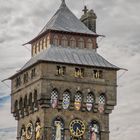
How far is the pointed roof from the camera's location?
10421 centimetres

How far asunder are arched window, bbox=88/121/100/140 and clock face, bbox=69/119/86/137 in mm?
902

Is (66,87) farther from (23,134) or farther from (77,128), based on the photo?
(23,134)

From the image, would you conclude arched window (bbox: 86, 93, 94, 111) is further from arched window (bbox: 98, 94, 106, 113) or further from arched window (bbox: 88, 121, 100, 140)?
arched window (bbox: 88, 121, 100, 140)

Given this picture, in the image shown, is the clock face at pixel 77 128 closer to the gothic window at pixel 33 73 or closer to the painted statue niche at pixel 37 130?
the painted statue niche at pixel 37 130

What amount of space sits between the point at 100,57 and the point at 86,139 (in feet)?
29.3

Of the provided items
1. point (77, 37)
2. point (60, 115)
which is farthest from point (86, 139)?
point (77, 37)

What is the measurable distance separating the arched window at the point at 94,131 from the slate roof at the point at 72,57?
593 cm

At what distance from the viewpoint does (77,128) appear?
102 m

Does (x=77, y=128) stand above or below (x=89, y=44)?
below

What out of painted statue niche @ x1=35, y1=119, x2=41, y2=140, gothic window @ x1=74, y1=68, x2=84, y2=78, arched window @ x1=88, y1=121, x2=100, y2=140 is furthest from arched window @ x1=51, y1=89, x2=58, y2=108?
arched window @ x1=88, y1=121, x2=100, y2=140

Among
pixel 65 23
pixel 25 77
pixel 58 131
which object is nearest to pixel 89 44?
pixel 65 23

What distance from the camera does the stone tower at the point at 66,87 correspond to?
10081cm

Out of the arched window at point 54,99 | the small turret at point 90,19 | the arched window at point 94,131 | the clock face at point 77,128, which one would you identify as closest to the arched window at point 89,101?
the arched window at point 94,131

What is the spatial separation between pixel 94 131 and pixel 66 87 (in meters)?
5.42
